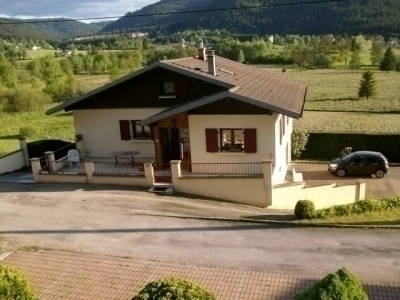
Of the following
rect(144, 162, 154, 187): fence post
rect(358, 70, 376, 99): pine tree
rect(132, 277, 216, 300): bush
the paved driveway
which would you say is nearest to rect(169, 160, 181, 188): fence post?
rect(144, 162, 154, 187): fence post

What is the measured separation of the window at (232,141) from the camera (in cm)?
1877

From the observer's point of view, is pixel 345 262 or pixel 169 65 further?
pixel 169 65

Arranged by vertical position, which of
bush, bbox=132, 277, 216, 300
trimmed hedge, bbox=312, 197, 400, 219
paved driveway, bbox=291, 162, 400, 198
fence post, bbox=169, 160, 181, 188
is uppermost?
bush, bbox=132, 277, 216, 300

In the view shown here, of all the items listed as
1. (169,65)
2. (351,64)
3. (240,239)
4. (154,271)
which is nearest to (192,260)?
(154,271)

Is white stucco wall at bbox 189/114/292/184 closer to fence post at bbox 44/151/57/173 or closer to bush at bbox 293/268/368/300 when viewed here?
fence post at bbox 44/151/57/173

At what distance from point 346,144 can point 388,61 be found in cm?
6361

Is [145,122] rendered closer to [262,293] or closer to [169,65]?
[169,65]

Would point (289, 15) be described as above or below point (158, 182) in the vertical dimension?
above

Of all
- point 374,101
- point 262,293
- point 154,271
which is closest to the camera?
point 262,293

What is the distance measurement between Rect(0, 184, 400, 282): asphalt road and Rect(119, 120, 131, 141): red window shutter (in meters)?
4.97

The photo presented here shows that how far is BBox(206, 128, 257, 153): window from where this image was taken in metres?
18.3

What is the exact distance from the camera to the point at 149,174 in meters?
18.0

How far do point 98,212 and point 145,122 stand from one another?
16.9 ft

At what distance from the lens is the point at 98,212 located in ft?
50.4
